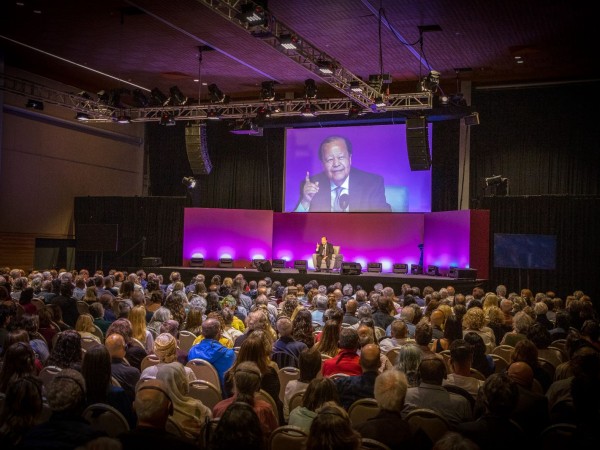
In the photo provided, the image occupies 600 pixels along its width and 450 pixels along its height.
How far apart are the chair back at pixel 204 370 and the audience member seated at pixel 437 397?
6.47 feet

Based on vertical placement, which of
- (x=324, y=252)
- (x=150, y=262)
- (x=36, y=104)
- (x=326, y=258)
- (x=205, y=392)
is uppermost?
(x=36, y=104)

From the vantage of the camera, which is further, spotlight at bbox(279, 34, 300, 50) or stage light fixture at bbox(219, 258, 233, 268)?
stage light fixture at bbox(219, 258, 233, 268)

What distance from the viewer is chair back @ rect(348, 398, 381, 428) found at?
13.2ft

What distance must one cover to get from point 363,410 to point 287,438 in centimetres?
83

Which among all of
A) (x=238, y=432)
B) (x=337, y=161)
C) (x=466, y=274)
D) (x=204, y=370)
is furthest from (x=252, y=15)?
(x=337, y=161)

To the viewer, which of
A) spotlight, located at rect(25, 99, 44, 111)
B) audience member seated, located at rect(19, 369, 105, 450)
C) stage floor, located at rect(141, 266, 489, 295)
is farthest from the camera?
stage floor, located at rect(141, 266, 489, 295)

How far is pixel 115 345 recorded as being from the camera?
5.00 m

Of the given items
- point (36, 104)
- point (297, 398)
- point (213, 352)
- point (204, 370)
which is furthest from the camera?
point (36, 104)

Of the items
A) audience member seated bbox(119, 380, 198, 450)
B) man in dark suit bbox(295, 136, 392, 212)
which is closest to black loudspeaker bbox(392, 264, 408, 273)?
man in dark suit bbox(295, 136, 392, 212)

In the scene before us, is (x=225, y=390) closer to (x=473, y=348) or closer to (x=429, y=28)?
(x=473, y=348)

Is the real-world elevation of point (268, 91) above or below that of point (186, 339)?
above

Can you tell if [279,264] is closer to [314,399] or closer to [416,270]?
[416,270]

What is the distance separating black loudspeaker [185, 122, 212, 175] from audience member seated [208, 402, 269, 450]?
14853mm

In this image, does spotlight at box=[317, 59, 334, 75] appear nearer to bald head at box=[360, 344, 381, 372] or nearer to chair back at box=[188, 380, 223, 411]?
bald head at box=[360, 344, 381, 372]
